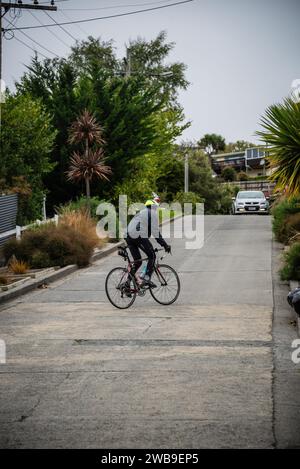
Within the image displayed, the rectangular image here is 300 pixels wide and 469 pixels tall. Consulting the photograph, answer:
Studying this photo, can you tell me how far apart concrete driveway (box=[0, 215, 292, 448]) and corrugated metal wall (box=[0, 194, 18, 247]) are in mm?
4101

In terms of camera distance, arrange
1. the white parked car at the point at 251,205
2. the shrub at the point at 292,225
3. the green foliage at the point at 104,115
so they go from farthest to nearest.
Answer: the white parked car at the point at 251,205 → the green foliage at the point at 104,115 → the shrub at the point at 292,225

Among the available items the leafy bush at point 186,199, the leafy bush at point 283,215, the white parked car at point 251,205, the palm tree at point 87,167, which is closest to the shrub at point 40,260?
the leafy bush at point 283,215

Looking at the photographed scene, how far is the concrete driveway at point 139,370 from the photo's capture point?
21.1 feet

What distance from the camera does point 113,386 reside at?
26.5 ft

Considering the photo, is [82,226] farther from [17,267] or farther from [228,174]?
[228,174]

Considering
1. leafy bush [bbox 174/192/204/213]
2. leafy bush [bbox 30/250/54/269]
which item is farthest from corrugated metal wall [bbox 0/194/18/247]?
leafy bush [bbox 174/192/204/213]

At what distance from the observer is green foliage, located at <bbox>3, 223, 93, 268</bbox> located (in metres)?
19.3

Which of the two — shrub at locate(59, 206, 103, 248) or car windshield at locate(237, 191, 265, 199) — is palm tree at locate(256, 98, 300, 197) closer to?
shrub at locate(59, 206, 103, 248)

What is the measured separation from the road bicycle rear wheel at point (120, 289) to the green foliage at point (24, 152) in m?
7.80

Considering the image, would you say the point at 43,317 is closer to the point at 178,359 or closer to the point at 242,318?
the point at 242,318

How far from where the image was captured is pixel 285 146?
16328 mm

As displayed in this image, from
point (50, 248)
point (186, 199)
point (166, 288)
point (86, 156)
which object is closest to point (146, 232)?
point (166, 288)

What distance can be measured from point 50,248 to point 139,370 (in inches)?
442

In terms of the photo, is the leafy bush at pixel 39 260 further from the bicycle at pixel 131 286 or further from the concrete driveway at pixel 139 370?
the bicycle at pixel 131 286
